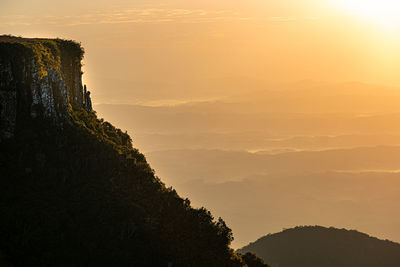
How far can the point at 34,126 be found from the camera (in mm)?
81062

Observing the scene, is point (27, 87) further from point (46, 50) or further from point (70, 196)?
point (70, 196)

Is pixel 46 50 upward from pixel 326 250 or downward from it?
upward

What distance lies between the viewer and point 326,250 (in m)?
171

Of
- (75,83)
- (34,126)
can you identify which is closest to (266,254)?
Answer: (75,83)

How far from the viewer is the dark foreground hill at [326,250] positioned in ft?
554

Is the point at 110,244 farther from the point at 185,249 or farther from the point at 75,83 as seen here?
the point at 75,83

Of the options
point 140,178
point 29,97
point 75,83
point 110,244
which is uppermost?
point 75,83

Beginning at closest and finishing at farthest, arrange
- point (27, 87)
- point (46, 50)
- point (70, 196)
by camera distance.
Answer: point (70, 196), point (27, 87), point (46, 50)

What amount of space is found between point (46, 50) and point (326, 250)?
329 ft

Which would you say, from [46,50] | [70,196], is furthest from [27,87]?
[70,196]

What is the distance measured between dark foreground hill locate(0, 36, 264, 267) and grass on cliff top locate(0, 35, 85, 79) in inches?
9.1

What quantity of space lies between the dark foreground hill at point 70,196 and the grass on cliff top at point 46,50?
0.76 feet

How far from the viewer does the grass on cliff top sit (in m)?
82.5

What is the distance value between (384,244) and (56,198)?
113152mm
